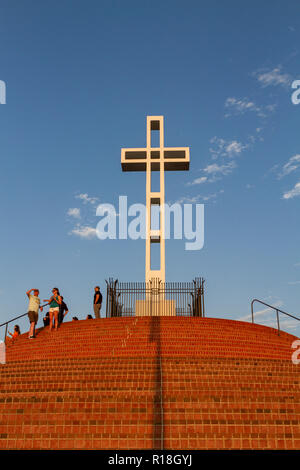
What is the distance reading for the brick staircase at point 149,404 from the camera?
15.1ft

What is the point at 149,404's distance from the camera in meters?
5.04

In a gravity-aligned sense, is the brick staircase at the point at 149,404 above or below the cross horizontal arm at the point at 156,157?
below

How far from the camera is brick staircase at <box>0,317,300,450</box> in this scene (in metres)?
4.59

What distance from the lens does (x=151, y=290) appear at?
582 inches

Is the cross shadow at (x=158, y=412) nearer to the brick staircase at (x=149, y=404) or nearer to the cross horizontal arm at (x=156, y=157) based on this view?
the brick staircase at (x=149, y=404)

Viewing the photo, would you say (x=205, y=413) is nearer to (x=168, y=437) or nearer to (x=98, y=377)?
(x=168, y=437)

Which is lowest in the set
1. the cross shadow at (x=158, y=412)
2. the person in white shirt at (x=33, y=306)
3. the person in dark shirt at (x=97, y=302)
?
the cross shadow at (x=158, y=412)

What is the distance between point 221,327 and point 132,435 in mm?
6557

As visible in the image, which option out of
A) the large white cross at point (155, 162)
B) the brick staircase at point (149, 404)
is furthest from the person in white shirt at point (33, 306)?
the large white cross at point (155, 162)

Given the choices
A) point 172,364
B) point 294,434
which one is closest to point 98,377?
point 172,364

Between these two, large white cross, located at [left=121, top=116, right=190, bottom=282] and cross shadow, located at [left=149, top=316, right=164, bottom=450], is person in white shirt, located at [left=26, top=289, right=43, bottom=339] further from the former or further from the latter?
large white cross, located at [left=121, top=116, right=190, bottom=282]

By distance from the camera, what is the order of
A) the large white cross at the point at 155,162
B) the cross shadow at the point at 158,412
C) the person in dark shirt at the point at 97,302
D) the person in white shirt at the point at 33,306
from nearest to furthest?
the cross shadow at the point at 158,412 → the person in white shirt at the point at 33,306 → the person in dark shirt at the point at 97,302 → the large white cross at the point at 155,162

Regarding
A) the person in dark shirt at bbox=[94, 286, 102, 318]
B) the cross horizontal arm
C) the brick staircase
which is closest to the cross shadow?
the brick staircase

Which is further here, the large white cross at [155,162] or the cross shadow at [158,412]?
the large white cross at [155,162]
